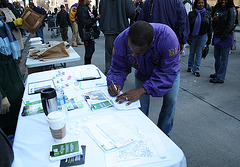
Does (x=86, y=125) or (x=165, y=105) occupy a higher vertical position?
(x=86, y=125)

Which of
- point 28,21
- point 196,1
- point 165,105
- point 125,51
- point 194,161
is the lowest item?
point 194,161

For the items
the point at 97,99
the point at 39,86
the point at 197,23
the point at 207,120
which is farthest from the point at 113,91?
the point at 197,23

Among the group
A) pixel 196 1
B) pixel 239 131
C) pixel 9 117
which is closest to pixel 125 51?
pixel 9 117

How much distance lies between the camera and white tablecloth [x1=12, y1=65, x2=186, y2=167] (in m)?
0.90

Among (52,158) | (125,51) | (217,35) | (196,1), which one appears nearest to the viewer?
(52,158)

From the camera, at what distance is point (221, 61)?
357 cm

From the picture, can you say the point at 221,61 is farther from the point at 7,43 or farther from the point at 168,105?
the point at 7,43

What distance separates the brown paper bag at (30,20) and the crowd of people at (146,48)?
75 millimetres

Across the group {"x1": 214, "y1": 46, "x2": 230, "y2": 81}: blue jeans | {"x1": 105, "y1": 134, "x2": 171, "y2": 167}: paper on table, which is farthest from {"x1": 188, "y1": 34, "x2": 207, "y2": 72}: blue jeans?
{"x1": 105, "y1": 134, "x2": 171, "y2": 167}: paper on table

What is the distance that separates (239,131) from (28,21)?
10.6ft

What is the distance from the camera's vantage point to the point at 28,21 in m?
2.70

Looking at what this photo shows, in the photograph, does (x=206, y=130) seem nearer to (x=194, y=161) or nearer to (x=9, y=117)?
(x=194, y=161)

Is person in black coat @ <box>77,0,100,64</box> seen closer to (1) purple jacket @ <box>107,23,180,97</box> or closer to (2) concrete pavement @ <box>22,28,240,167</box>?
(2) concrete pavement @ <box>22,28,240,167</box>

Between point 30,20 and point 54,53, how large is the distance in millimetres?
574
